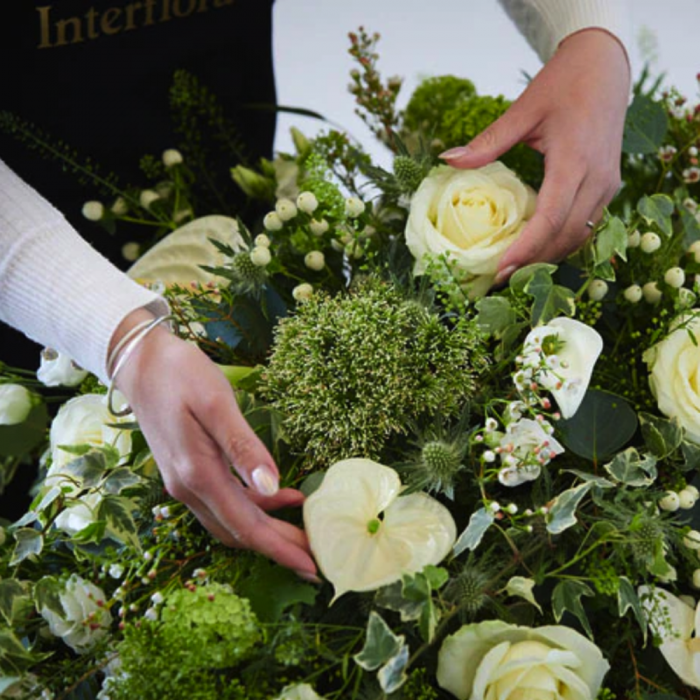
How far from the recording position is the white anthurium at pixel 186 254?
2.57 feet

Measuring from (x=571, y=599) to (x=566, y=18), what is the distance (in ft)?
1.62

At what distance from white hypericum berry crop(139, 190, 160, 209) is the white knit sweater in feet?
1.04

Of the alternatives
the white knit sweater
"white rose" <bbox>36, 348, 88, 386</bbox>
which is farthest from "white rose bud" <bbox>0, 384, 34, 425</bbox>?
the white knit sweater

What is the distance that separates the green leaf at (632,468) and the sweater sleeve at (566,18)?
376mm

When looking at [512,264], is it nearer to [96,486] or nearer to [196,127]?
[96,486]

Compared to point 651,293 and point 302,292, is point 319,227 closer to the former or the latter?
point 302,292

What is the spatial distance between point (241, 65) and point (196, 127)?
9cm

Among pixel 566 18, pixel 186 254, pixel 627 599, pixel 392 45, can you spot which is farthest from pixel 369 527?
pixel 392 45

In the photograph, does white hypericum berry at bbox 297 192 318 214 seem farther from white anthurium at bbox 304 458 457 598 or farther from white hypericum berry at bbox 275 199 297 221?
white anthurium at bbox 304 458 457 598

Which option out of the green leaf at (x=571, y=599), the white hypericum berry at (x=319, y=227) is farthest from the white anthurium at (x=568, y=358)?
the white hypericum berry at (x=319, y=227)

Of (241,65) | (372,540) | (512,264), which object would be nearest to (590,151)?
(512,264)

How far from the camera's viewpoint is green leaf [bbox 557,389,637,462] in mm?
582

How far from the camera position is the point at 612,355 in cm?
66

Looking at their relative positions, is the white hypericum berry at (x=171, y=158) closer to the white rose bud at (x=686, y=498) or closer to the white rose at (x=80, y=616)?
the white rose at (x=80, y=616)
